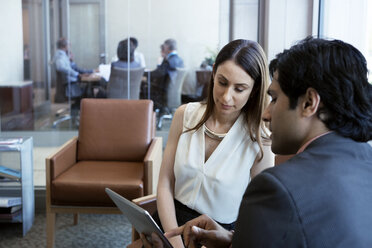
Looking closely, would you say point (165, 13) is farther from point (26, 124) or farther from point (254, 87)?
point (254, 87)

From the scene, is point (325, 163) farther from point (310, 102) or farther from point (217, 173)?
point (217, 173)

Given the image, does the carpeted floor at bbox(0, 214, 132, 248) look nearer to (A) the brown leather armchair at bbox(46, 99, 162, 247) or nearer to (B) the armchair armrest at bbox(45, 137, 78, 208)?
(A) the brown leather armchair at bbox(46, 99, 162, 247)

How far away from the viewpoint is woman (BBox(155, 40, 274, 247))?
1917mm

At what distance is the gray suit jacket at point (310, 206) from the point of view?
0.89 m

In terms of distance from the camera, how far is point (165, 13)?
5.47 m

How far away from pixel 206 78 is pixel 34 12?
2213mm

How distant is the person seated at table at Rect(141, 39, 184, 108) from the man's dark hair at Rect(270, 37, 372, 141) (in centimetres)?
463

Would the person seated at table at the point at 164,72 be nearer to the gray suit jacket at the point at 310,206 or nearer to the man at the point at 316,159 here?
the man at the point at 316,159

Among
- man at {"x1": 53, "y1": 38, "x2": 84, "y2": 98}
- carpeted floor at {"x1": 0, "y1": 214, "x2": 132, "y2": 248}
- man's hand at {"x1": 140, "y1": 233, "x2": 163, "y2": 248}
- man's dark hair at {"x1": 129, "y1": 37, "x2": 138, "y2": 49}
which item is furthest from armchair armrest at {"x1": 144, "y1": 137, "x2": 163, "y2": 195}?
man at {"x1": 53, "y1": 38, "x2": 84, "y2": 98}

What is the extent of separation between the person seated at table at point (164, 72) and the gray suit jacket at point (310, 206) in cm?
473

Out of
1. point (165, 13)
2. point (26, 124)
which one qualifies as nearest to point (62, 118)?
point (26, 124)

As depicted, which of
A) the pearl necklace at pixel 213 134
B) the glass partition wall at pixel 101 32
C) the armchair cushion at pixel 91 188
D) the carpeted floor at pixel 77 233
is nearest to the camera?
the pearl necklace at pixel 213 134

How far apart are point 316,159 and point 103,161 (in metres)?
2.66

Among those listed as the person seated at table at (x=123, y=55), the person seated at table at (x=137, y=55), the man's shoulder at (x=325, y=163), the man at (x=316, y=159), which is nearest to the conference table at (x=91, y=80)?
the person seated at table at (x=123, y=55)
